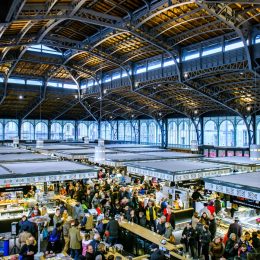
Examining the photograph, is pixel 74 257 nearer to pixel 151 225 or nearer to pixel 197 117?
pixel 151 225

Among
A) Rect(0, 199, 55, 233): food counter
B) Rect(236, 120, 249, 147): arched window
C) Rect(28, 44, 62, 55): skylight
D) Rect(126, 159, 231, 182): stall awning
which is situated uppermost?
Rect(28, 44, 62, 55): skylight

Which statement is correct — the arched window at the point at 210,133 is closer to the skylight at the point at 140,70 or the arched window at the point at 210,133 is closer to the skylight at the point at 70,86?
the skylight at the point at 140,70

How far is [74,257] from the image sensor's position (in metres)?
9.70

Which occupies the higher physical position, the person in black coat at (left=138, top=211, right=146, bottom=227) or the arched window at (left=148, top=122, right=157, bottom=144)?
the arched window at (left=148, top=122, right=157, bottom=144)

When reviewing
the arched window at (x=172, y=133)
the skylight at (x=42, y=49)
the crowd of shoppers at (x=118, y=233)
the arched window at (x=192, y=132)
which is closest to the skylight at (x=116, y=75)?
the skylight at (x=42, y=49)

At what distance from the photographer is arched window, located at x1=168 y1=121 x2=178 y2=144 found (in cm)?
4047

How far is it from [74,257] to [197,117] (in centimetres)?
2926

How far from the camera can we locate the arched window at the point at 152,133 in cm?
4419

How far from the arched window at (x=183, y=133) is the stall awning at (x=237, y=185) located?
27402 millimetres

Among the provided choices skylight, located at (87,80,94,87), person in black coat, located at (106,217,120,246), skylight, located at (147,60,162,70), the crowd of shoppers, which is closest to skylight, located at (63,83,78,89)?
skylight, located at (87,80,94,87)

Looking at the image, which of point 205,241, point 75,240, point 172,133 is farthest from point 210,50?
point 172,133

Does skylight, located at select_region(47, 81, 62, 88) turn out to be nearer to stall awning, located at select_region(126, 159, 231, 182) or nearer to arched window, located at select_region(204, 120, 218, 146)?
arched window, located at select_region(204, 120, 218, 146)

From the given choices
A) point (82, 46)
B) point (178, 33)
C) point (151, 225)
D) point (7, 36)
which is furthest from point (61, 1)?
point (151, 225)

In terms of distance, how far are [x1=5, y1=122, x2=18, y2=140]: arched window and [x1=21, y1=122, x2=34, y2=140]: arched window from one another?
1.17m
